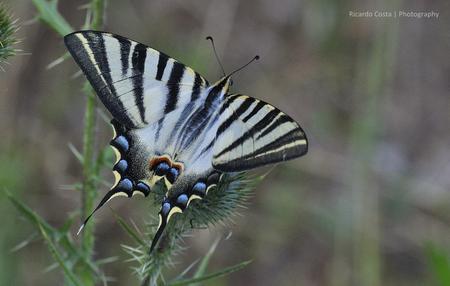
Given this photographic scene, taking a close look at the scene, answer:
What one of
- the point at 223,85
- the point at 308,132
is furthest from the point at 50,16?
the point at 308,132

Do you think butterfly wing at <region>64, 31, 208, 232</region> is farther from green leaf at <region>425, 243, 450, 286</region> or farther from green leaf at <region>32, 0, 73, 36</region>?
green leaf at <region>425, 243, 450, 286</region>

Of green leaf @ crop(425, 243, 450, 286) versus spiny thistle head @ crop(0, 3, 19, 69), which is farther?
green leaf @ crop(425, 243, 450, 286)

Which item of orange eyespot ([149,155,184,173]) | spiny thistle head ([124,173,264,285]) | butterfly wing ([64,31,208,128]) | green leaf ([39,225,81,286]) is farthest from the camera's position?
spiny thistle head ([124,173,264,285])

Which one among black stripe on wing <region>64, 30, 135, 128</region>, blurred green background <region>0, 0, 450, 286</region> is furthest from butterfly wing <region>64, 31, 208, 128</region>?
blurred green background <region>0, 0, 450, 286</region>

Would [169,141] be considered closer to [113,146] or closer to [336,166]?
[113,146]

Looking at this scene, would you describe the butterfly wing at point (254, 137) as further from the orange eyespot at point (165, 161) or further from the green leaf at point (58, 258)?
the green leaf at point (58, 258)

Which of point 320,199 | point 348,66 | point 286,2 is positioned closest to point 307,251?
point 320,199
